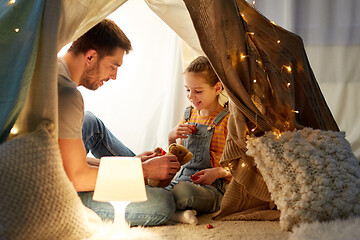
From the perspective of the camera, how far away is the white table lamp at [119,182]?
54.6 inches

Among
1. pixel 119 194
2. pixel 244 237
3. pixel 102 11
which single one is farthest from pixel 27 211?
pixel 102 11

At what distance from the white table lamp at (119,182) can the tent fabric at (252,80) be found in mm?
512

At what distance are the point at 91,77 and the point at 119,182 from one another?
62 centimetres

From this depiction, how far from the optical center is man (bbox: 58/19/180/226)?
1.48 meters

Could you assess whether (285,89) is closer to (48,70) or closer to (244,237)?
(244,237)

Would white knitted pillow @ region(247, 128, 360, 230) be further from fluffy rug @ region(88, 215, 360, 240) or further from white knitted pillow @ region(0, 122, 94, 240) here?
white knitted pillow @ region(0, 122, 94, 240)

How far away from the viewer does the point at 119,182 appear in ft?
4.56

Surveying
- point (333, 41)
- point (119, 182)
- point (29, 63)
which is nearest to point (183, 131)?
point (119, 182)

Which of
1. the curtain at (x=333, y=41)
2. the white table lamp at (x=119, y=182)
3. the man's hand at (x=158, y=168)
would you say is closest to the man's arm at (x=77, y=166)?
the white table lamp at (x=119, y=182)

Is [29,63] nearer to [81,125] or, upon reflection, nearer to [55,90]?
[55,90]

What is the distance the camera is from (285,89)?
184 cm

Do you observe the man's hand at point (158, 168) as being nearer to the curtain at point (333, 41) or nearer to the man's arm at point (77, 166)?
the man's arm at point (77, 166)

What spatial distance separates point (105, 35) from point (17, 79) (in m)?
0.51

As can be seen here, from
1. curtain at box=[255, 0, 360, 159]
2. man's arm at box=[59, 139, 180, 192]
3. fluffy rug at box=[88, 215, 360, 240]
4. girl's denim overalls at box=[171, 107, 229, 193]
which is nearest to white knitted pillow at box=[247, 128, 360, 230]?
fluffy rug at box=[88, 215, 360, 240]
